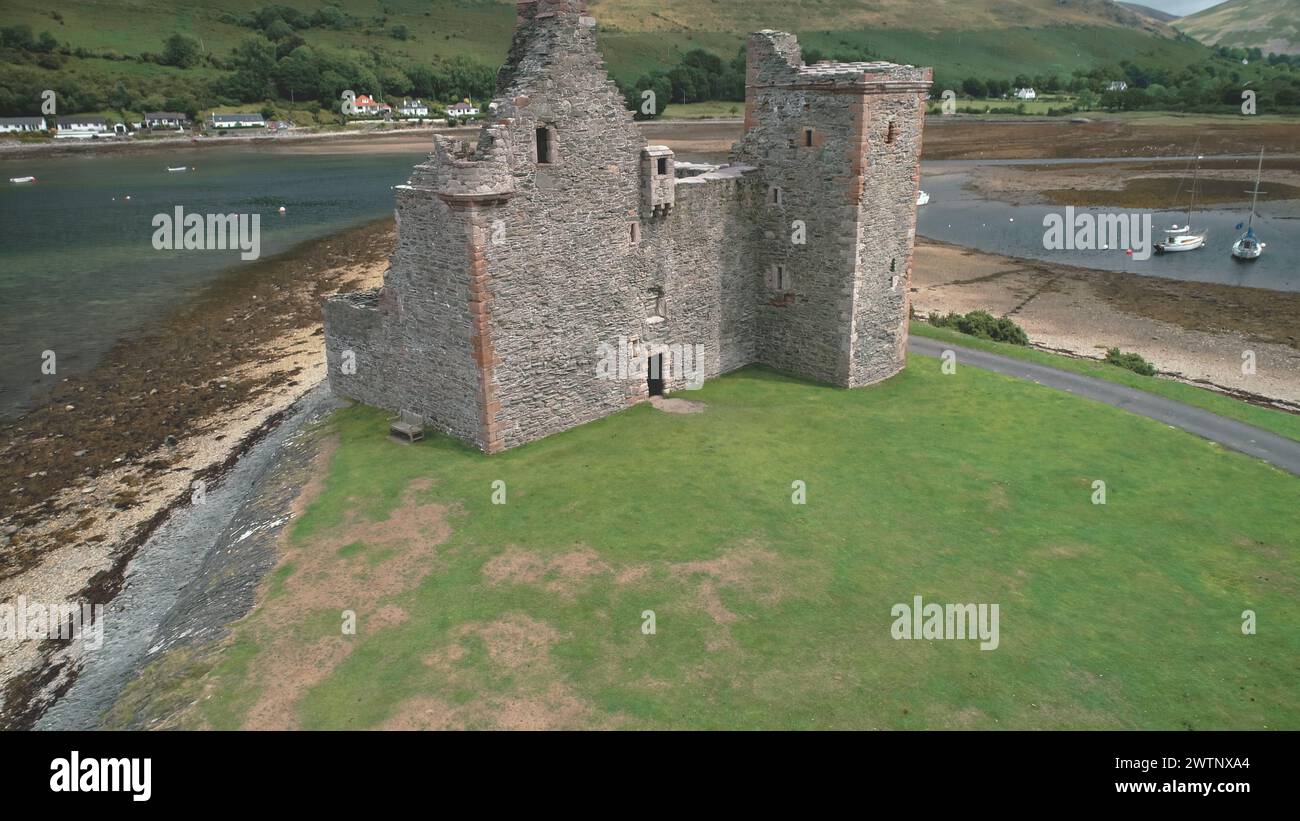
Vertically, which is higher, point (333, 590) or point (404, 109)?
point (404, 109)

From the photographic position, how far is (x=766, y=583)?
17484 mm

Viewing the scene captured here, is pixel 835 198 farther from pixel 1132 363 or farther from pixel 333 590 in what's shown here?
pixel 333 590

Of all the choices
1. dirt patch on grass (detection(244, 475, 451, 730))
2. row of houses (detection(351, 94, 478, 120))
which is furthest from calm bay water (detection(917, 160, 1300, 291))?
row of houses (detection(351, 94, 478, 120))

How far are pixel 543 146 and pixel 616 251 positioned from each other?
3734 millimetres

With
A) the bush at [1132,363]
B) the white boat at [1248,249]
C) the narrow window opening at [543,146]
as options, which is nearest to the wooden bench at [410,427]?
the narrow window opening at [543,146]

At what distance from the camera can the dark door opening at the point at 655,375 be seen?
87.6 feet

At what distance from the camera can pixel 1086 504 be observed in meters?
21.0

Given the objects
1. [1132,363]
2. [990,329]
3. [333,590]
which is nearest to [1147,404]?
[1132,363]

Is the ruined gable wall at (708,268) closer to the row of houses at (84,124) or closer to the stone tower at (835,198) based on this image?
the stone tower at (835,198)

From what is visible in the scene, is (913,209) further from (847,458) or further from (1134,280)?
(1134,280)

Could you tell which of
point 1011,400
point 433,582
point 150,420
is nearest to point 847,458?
point 1011,400
